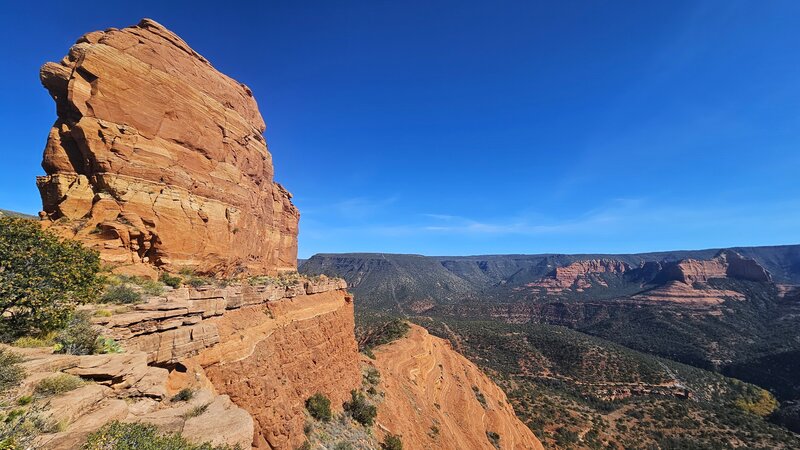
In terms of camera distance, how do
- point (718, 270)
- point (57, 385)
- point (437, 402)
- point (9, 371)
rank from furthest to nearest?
1. point (718, 270)
2. point (437, 402)
3. point (57, 385)
4. point (9, 371)

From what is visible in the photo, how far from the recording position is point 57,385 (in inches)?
281

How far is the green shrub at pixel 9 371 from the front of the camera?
6.50 metres

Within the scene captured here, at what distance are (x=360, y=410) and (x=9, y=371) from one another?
63.0ft

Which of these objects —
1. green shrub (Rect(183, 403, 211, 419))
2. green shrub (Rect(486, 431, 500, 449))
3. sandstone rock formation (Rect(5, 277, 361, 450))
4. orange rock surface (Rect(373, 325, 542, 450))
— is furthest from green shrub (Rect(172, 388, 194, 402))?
green shrub (Rect(486, 431, 500, 449))

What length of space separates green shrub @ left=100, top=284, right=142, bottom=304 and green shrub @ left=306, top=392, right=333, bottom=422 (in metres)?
10.9

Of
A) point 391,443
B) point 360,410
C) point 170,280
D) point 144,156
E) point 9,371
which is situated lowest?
point 391,443

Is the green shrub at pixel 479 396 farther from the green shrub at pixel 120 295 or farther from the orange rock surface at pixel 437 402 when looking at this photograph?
the green shrub at pixel 120 295

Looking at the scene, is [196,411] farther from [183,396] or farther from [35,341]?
[35,341]

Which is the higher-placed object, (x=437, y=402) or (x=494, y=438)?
(x=437, y=402)

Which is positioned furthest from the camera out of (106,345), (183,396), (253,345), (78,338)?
(253,345)

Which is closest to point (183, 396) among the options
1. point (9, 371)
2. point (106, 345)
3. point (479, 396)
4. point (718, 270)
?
point (106, 345)

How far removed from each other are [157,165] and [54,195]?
4183 mm

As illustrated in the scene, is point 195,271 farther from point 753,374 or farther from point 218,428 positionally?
point 753,374

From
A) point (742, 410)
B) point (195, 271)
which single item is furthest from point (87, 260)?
point (742, 410)
